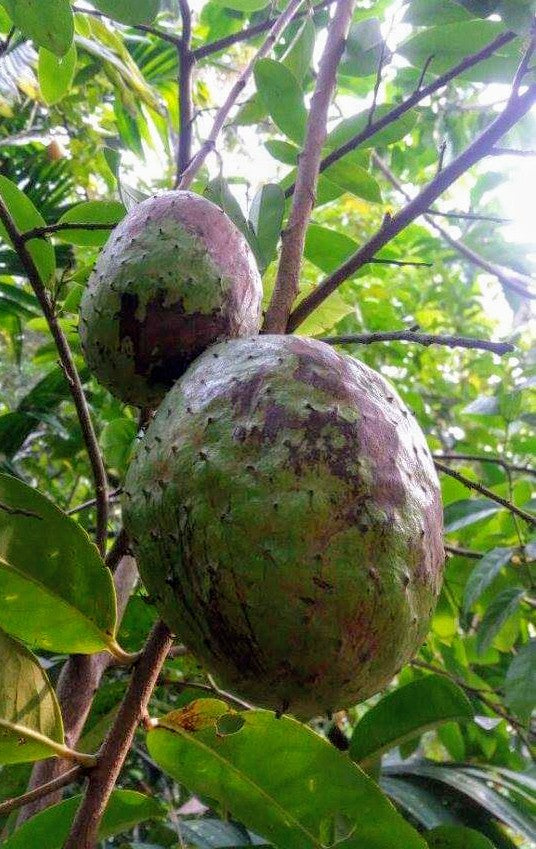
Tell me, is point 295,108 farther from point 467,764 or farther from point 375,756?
point 467,764

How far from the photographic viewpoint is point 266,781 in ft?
2.79

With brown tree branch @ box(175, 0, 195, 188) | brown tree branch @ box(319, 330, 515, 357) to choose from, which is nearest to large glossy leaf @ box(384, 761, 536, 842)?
brown tree branch @ box(319, 330, 515, 357)

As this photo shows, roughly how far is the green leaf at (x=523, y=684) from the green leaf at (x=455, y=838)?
0.25 meters

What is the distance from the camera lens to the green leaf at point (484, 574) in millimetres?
1473

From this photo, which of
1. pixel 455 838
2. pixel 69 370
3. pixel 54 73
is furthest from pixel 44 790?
pixel 54 73

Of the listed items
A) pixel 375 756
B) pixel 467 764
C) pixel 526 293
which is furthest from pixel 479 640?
pixel 526 293

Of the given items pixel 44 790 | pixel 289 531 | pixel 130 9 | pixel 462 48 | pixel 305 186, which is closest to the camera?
pixel 289 531

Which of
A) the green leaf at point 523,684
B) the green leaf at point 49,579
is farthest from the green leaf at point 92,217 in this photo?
the green leaf at point 523,684

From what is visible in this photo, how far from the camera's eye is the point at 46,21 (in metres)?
1.05

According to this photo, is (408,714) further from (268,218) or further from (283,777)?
(268,218)

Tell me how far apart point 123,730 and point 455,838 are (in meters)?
0.72

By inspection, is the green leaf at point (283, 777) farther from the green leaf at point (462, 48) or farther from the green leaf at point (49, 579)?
the green leaf at point (462, 48)

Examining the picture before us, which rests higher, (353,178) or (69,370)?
(353,178)

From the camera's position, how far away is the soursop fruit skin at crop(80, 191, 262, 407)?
0.86 meters
